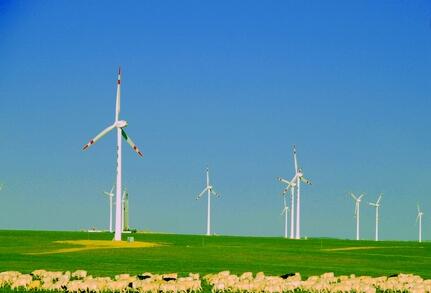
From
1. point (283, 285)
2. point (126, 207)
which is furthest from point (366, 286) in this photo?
point (126, 207)

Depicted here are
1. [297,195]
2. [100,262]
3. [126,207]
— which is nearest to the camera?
[100,262]

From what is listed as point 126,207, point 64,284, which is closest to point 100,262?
point 64,284

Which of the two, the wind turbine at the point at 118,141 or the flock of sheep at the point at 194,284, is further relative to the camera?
the wind turbine at the point at 118,141

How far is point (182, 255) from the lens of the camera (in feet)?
267

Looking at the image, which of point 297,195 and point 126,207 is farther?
point 126,207

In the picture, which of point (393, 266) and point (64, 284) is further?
point (393, 266)

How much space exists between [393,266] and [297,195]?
7620cm

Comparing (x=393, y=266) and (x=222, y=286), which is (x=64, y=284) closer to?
(x=222, y=286)

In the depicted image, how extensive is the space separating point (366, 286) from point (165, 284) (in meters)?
9.31

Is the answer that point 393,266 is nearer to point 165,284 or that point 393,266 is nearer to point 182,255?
point 182,255

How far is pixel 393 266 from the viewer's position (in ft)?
232

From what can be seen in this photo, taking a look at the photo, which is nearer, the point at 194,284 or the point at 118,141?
the point at 194,284

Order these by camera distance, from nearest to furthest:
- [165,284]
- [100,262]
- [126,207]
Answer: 1. [165,284]
2. [100,262]
3. [126,207]

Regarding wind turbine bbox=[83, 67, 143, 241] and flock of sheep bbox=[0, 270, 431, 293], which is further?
wind turbine bbox=[83, 67, 143, 241]
